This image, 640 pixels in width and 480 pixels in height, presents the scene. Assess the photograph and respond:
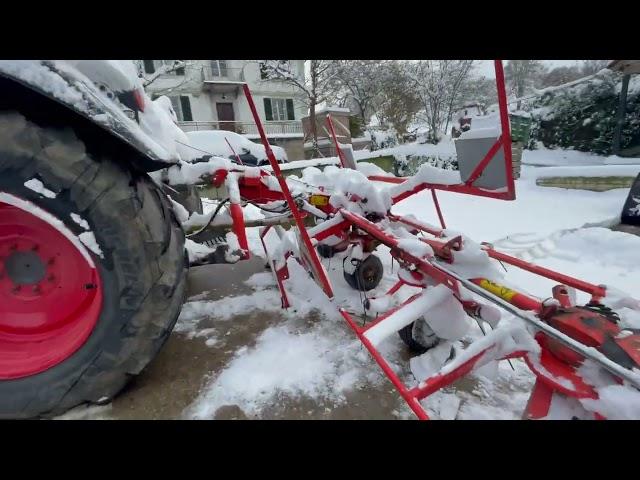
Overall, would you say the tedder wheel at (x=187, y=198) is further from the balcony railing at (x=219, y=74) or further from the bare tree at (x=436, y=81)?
the balcony railing at (x=219, y=74)

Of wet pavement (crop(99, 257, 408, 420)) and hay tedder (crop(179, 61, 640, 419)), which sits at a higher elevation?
hay tedder (crop(179, 61, 640, 419))

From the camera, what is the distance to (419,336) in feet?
6.38

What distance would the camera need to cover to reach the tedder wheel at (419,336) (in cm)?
194

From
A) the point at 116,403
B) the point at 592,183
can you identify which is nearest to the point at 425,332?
the point at 116,403

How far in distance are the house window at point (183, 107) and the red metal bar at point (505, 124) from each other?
20.1 m

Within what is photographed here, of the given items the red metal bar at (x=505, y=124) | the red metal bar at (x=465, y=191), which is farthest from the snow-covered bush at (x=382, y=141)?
the red metal bar at (x=505, y=124)

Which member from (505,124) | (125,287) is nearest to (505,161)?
(505,124)

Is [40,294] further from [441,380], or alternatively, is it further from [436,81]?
[436,81]

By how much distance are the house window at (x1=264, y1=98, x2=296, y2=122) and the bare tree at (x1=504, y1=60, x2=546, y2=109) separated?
1518 cm

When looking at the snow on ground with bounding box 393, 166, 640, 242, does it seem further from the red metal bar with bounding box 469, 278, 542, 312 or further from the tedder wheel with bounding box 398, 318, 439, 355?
the red metal bar with bounding box 469, 278, 542, 312

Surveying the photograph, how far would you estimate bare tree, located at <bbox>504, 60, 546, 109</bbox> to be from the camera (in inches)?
900

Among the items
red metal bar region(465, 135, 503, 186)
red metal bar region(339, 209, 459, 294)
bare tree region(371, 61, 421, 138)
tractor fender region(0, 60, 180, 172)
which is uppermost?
bare tree region(371, 61, 421, 138)

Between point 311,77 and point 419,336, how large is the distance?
593 inches

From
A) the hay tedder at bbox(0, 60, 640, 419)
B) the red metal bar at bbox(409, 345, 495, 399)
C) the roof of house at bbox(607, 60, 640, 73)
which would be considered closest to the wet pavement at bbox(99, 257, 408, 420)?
the hay tedder at bbox(0, 60, 640, 419)
